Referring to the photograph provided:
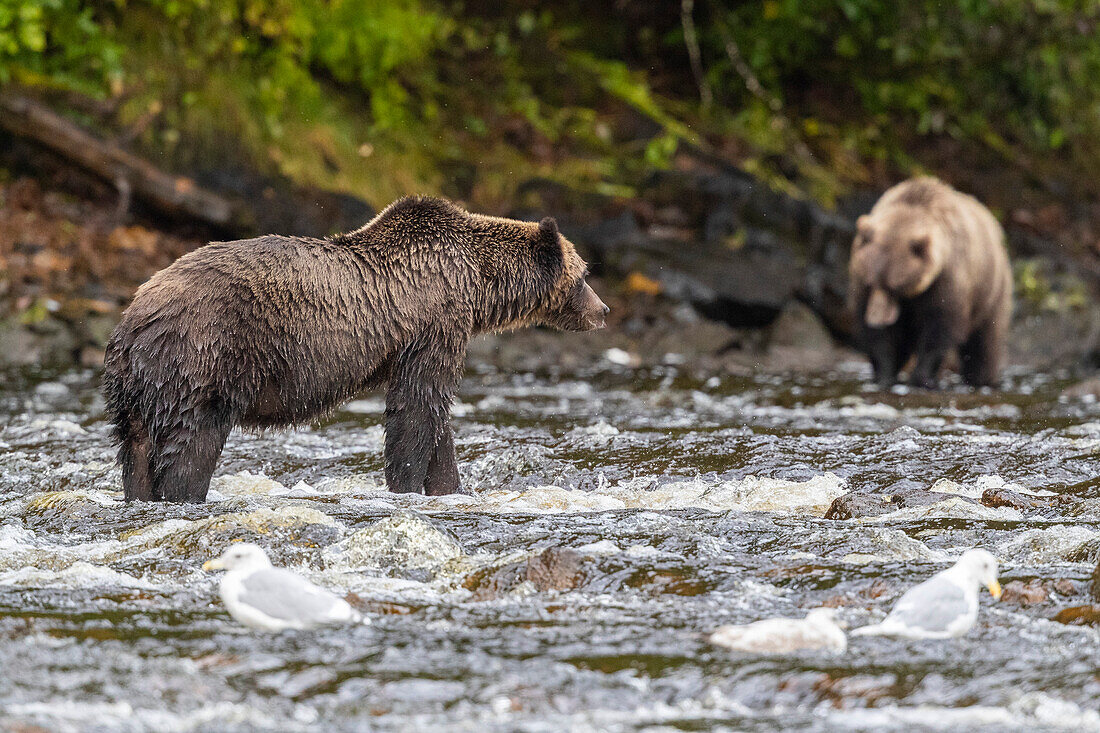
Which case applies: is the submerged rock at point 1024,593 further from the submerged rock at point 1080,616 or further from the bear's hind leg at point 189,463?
the bear's hind leg at point 189,463

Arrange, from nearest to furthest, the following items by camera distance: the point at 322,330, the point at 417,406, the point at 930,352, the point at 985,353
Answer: the point at 322,330 → the point at 417,406 → the point at 930,352 → the point at 985,353

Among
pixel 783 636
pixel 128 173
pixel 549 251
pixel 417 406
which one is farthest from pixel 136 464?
pixel 128 173

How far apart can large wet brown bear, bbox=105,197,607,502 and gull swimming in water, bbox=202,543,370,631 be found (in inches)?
74.8

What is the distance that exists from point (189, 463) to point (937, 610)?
3.86 meters

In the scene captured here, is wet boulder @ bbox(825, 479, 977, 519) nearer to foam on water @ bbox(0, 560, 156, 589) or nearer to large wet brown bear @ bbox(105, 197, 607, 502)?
Result: large wet brown bear @ bbox(105, 197, 607, 502)

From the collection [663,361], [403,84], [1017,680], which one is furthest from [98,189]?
[1017,680]

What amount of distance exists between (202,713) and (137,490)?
10.1 feet

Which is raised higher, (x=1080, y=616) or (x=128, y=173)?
(x=128, y=173)

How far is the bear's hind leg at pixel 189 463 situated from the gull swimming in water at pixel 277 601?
187cm

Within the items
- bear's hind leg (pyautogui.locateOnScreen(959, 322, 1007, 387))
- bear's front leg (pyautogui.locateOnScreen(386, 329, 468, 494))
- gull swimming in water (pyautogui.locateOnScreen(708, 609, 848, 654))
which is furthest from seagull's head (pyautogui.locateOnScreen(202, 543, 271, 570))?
bear's hind leg (pyautogui.locateOnScreen(959, 322, 1007, 387))

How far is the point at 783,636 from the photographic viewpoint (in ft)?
14.5

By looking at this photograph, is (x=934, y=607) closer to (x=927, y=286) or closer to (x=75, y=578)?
(x=75, y=578)

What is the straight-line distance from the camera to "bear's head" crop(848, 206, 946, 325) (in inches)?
488

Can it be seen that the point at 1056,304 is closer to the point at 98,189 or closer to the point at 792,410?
the point at 792,410
